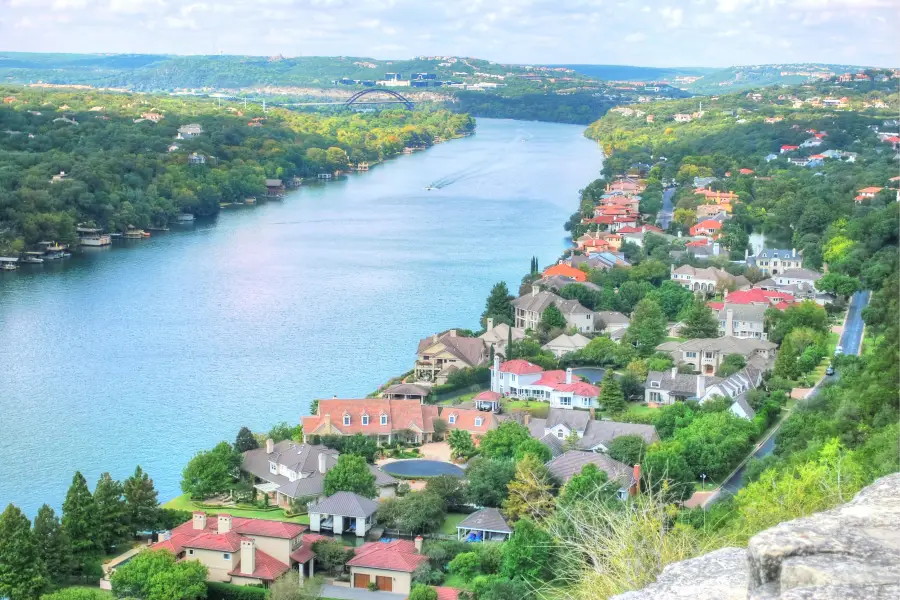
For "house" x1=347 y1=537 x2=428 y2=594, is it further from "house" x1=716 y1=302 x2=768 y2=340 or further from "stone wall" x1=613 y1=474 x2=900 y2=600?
"house" x1=716 y1=302 x2=768 y2=340

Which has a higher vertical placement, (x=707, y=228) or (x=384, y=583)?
(x=707, y=228)

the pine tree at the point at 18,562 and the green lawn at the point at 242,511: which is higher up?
the pine tree at the point at 18,562

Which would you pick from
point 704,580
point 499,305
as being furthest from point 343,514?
point 499,305

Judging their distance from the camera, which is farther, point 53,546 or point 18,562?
point 53,546

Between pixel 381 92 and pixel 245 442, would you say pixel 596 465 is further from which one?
pixel 381 92

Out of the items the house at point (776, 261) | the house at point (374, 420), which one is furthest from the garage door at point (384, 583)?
the house at point (776, 261)

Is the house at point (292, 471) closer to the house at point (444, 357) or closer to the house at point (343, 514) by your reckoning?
the house at point (343, 514)
